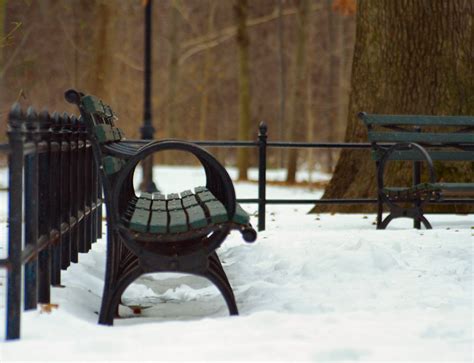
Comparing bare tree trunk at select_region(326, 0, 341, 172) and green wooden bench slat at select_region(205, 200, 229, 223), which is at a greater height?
bare tree trunk at select_region(326, 0, 341, 172)

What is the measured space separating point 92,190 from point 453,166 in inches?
194

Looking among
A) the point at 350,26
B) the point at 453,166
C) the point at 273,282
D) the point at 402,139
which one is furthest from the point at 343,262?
the point at 350,26

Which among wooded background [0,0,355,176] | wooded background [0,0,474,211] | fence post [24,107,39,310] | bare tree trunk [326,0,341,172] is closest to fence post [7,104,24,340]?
fence post [24,107,39,310]

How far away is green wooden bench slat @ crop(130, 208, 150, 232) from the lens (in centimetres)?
477

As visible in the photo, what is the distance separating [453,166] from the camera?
10820 millimetres

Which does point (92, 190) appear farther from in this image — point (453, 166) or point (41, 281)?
point (453, 166)

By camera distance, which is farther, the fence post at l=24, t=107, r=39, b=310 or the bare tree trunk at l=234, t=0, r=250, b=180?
the bare tree trunk at l=234, t=0, r=250, b=180

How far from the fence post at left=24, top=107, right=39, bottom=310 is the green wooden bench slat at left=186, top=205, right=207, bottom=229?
0.79m

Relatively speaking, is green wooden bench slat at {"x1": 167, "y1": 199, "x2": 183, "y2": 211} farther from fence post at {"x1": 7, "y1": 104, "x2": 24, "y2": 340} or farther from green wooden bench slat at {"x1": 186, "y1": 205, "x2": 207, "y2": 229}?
fence post at {"x1": 7, "y1": 104, "x2": 24, "y2": 340}

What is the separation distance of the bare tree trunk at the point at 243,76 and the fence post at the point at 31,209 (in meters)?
19.2

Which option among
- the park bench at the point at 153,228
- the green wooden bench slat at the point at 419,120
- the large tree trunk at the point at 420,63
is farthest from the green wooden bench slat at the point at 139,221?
the large tree trunk at the point at 420,63

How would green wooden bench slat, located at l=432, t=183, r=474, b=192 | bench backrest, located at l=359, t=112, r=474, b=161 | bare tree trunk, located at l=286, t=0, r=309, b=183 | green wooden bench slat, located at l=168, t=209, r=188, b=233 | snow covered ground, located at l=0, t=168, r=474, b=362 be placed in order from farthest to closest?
bare tree trunk, located at l=286, t=0, r=309, b=183, bench backrest, located at l=359, t=112, r=474, b=161, green wooden bench slat, located at l=432, t=183, r=474, b=192, green wooden bench slat, located at l=168, t=209, r=188, b=233, snow covered ground, located at l=0, t=168, r=474, b=362

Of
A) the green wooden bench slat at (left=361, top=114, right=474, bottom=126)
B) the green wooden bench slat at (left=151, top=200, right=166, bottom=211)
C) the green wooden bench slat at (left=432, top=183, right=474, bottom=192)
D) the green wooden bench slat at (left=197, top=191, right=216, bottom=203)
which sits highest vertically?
the green wooden bench slat at (left=361, top=114, right=474, bottom=126)

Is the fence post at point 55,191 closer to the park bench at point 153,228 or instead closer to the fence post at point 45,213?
the fence post at point 45,213
